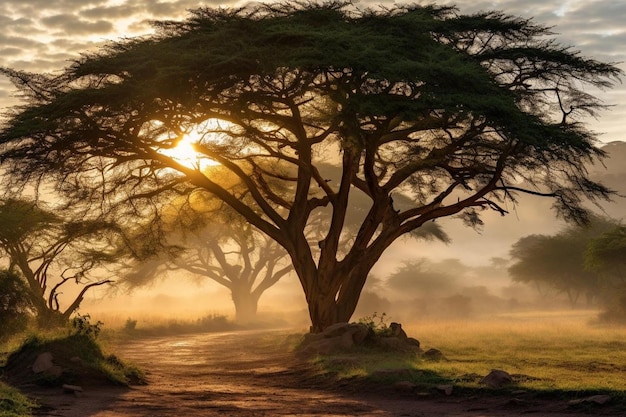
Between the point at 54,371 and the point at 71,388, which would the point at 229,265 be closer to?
the point at 54,371

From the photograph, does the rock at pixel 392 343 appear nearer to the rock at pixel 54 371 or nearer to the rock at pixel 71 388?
the rock at pixel 54 371

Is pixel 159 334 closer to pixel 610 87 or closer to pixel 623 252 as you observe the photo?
pixel 623 252

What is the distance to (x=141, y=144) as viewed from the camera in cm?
2377

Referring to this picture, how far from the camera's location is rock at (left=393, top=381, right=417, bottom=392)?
16047 mm

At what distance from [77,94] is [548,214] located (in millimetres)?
164697

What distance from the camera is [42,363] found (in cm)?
1661

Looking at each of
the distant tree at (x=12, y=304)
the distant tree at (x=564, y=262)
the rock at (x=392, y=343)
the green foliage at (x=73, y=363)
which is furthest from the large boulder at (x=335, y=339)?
the distant tree at (x=564, y=262)

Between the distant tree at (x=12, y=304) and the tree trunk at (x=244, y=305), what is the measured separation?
30143mm

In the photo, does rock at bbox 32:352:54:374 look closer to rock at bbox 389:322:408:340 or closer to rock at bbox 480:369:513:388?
rock at bbox 480:369:513:388

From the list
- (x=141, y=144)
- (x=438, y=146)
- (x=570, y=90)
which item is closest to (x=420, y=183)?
(x=438, y=146)

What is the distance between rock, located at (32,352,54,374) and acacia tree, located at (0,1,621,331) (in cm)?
678

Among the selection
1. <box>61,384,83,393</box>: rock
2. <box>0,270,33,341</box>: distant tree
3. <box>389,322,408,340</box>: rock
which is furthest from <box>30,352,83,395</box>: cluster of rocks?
<box>389,322,408,340</box>: rock

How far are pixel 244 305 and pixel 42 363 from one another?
36090mm

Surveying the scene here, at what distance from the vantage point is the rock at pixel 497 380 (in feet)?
49.3
